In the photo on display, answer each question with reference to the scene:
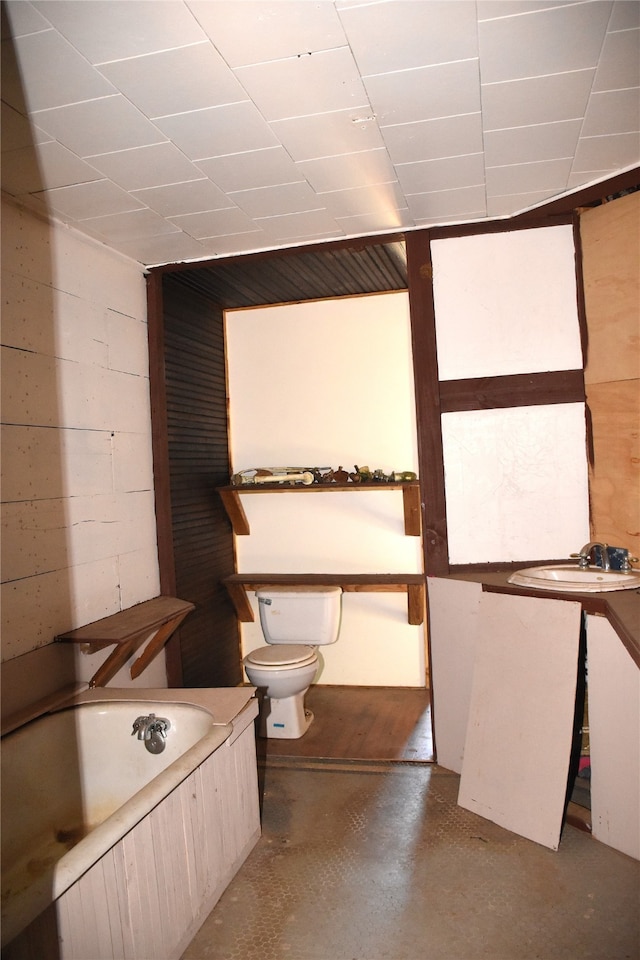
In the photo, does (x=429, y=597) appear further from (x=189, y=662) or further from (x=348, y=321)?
(x=348, y=321)

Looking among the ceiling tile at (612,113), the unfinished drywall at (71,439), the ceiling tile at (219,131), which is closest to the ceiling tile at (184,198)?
the ceiling tile at (219,131)

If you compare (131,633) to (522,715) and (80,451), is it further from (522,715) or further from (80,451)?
(522,715)

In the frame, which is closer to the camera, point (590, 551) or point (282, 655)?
point (590, 551)

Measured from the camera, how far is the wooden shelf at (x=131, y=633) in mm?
2607

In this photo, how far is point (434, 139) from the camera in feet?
7.23

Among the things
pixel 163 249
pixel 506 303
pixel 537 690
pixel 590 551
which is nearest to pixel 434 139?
pixel 506 303

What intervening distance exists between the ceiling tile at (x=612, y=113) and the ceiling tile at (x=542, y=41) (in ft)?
0.68

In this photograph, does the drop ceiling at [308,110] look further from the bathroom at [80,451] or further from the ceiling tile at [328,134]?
the bathroom at [80,451]

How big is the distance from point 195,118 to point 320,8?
1.94 feet

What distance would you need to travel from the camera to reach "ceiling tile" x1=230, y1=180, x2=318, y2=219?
2531mm

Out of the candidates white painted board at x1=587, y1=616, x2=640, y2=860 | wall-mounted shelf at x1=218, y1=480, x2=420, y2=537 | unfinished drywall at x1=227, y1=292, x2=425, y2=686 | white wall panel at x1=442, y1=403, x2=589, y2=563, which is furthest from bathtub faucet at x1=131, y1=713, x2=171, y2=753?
unfinished drywall at x1=227, y1=292, x2=425, y2=686

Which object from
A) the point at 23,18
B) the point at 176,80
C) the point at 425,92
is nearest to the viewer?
the point at 23,18

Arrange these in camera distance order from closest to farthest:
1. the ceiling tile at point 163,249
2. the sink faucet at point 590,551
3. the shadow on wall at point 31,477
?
the shadow on wall at point 31,477
the sink faucet at point 590,551
the ceiling tile at point 163,249

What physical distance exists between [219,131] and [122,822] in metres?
2.03
